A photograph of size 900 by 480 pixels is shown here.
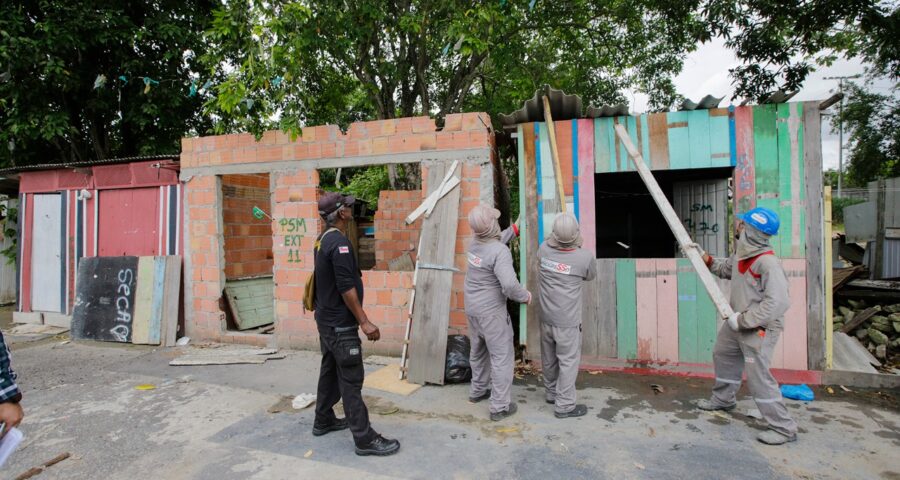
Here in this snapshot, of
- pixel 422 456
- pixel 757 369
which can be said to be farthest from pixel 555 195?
pixel 422 456

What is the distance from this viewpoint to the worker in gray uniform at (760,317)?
3451 mm

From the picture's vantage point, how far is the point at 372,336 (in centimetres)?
335

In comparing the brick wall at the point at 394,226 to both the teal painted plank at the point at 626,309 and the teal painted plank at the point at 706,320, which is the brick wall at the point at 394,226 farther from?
the teal painted plank at the point at 706,320

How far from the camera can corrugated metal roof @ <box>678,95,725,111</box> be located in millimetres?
4605

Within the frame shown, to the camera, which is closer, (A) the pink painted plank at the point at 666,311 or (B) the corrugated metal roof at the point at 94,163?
(A) the pink painted plank at the point at 666,311

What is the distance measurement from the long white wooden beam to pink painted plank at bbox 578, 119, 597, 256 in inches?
12.5

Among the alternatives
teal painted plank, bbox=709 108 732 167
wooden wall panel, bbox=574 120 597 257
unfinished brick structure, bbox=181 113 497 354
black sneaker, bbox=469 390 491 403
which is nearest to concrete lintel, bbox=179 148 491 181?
unfinished brick structure, bbox=181 113 497 354

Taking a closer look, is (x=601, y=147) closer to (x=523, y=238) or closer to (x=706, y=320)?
(x=523, y=238)

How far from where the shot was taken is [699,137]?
4.82 metres

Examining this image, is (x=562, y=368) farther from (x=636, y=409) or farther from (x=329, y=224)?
(x=329, y=224)

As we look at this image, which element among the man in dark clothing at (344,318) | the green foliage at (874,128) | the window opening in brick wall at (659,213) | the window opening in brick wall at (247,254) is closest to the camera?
the man in dark clothing at (344,318)

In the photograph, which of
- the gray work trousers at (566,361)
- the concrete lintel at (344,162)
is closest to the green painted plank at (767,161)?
the gray work trousers at (566,361)

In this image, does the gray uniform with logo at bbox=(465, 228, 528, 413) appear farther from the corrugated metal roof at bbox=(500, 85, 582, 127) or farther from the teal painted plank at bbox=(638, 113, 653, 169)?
the teal painted plank at bbox=(638, 113, 653, 169)

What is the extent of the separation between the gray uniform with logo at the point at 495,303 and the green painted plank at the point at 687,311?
2013 mm
